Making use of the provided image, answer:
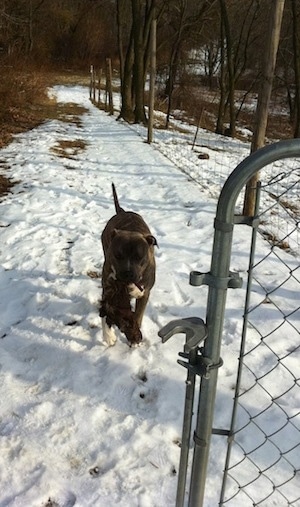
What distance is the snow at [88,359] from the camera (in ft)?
7.06

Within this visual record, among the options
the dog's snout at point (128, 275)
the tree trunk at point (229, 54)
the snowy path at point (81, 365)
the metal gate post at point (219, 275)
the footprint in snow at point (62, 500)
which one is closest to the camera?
the metal gate post at point (219, 275)

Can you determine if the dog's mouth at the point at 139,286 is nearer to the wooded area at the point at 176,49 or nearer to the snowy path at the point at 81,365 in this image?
the snowy path at the point at 81,365

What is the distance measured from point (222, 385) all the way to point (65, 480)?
3.74 feet

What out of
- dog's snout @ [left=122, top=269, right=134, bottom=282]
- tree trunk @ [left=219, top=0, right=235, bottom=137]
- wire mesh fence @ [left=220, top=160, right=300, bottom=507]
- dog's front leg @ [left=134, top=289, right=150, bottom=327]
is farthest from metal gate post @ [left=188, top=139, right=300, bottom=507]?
tree trunk @ [left=219, top=0, right=235, bottom=137]

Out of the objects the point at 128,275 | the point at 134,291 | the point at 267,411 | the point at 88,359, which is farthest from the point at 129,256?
the point at 267,411

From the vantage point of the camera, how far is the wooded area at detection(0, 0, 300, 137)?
15539 mm

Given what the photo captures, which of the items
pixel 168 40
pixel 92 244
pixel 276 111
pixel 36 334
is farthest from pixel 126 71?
pixel 36 334

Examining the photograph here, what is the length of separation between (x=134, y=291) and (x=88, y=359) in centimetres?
60

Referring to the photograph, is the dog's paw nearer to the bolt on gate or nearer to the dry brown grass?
the bolt on gate

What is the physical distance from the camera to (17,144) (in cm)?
1009

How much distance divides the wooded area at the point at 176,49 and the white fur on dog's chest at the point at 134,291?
3.37 meters

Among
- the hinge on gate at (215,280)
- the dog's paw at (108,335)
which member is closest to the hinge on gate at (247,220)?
the hinge on gate at (215,280)

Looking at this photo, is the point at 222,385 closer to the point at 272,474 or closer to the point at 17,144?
Answer: the point at 272,474

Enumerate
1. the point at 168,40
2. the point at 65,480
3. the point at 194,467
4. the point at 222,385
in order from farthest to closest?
the point at 168,40
the point at 222,385
the point at 65,480
the point at 194,467
